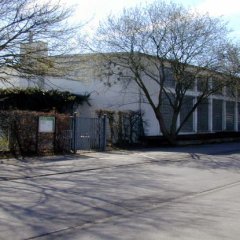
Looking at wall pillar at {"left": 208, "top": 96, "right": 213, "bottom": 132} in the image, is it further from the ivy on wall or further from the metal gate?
the metal gate

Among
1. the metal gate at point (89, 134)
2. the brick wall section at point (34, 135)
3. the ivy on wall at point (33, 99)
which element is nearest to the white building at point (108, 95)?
the ivy on wall at point (33, 99)

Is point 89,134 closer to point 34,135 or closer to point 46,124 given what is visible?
point 46,124

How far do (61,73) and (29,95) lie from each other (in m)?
8.53

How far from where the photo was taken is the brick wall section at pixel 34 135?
20.5 m

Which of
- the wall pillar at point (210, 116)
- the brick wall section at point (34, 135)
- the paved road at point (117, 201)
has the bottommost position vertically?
the paved road at point (117, 201)

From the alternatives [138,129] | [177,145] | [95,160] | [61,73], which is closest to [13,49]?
[61,73]

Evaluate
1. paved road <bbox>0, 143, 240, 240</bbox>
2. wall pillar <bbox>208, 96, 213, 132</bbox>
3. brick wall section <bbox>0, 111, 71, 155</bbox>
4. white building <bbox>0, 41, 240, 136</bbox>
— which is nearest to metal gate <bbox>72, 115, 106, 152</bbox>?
brick wall section <bbox>0, 111, 71, 155</bbox>

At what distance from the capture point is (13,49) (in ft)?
68.0

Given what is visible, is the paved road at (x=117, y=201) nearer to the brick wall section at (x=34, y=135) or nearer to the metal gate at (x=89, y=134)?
the brick wall section at (x=34, y=135)

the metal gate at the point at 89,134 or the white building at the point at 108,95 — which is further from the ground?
the white building at the point at 108,95

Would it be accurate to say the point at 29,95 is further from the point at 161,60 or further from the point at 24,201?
the point at 24,201

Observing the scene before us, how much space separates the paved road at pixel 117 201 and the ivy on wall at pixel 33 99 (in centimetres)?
1246

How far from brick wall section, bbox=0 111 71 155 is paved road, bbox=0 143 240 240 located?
237 cm

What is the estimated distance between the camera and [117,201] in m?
10.5
